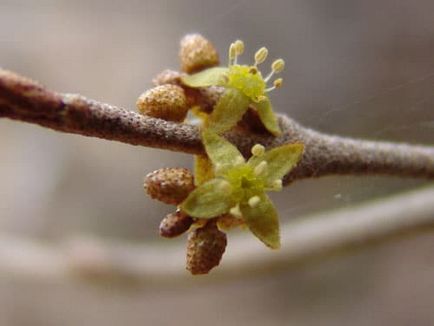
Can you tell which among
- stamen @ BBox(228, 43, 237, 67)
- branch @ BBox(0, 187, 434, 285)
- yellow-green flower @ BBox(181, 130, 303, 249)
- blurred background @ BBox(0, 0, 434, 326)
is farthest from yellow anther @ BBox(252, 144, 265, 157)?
blurred background @ BBox(0, 0, 434, 326)

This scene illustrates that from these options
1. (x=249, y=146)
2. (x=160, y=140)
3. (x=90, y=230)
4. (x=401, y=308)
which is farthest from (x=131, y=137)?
(x=401, y=308)

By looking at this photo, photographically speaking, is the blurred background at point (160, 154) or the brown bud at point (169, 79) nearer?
the brown bud at point (169, 79)

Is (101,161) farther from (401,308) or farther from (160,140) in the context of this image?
(160,140)

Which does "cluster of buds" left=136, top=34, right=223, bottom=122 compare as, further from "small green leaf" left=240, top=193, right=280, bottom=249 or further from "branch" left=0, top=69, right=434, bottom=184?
"small green leaf" left=240, top=193, right=280, bottom=249

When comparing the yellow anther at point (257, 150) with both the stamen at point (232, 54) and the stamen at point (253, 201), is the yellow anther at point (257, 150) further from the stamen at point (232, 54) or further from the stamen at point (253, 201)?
the stamen at point (232, 54)

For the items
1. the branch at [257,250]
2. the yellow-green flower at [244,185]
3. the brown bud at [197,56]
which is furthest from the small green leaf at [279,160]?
the branch at [257,250]

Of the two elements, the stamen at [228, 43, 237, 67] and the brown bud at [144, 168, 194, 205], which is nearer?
the brown bud at [144, 168, 194, 205]

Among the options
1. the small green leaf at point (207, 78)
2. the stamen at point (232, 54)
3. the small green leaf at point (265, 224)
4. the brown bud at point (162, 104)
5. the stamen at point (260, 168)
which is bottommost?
the small green leaf at point (265, 224)
